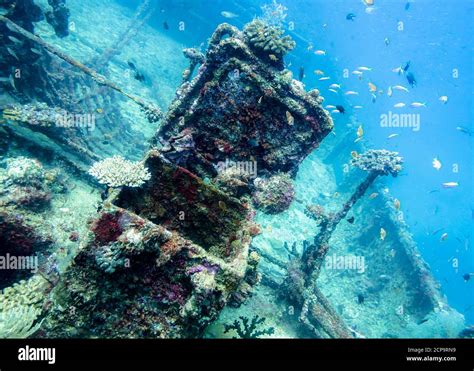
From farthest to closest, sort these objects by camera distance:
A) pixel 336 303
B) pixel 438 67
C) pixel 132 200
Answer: pixel 438 67, pixel 336 303, pixel 132 200

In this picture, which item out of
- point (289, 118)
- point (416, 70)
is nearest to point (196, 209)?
point (289, 118)

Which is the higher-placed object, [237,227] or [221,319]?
[237,227]

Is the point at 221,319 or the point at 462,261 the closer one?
the point at 221,319

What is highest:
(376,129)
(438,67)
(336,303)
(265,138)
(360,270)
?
(376,129)

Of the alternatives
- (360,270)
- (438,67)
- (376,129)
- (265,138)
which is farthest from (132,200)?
(376,129)

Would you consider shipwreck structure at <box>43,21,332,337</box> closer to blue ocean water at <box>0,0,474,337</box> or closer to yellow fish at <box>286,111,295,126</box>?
yellow fish at <box>286,111,295,126</box>

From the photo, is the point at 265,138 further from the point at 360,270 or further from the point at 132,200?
the point at 360,270

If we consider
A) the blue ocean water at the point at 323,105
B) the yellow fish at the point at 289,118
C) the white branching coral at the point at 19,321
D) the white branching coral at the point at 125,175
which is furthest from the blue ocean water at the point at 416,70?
the white branching coral at the point at 19,321

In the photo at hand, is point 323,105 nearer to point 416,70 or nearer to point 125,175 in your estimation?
point 125,175

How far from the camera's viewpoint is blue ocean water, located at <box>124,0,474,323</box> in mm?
27094

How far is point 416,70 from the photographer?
77188 millimetres

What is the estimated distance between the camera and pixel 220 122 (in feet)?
19.4

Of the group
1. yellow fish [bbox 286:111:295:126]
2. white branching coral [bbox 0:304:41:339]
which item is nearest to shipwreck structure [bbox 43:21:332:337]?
yellow fish [bbox 286:111:295:126]
